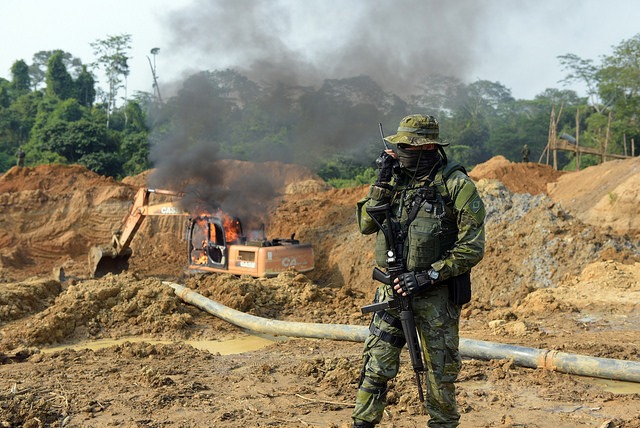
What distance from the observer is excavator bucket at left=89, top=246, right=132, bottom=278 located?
643 inches

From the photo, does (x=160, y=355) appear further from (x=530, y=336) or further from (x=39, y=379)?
(x=530, y=336)

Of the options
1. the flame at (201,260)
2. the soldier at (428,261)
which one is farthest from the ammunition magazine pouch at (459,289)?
the flame at (201,260)

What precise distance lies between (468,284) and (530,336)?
456cm

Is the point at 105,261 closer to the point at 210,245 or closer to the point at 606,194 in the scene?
the point at 210,245

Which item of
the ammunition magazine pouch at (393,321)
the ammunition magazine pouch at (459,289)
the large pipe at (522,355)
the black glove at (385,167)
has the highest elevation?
the black glove at (385,167)

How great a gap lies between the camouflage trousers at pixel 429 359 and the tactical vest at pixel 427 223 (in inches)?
9.2

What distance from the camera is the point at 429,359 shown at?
167 inches

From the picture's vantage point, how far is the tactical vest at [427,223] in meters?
4.29

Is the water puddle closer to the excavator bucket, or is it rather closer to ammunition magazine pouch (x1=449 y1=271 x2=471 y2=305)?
ammunition magazine pouch (x1=449 y1=271 x2=471 y2=305)

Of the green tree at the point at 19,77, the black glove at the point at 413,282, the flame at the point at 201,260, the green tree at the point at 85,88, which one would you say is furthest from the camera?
the green tree at the point at 19,77

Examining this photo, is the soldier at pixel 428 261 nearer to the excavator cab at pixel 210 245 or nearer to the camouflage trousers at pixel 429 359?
the camouflage trousers at pixel 429 359

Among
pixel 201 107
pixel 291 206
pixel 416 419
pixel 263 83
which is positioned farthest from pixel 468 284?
pixel 291 206

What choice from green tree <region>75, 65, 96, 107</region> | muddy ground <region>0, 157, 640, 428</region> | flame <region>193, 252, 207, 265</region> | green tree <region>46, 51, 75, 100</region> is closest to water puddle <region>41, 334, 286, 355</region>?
muddy ground <region>0, 157, 640, 428</region>

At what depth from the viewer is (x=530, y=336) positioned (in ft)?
27.7
